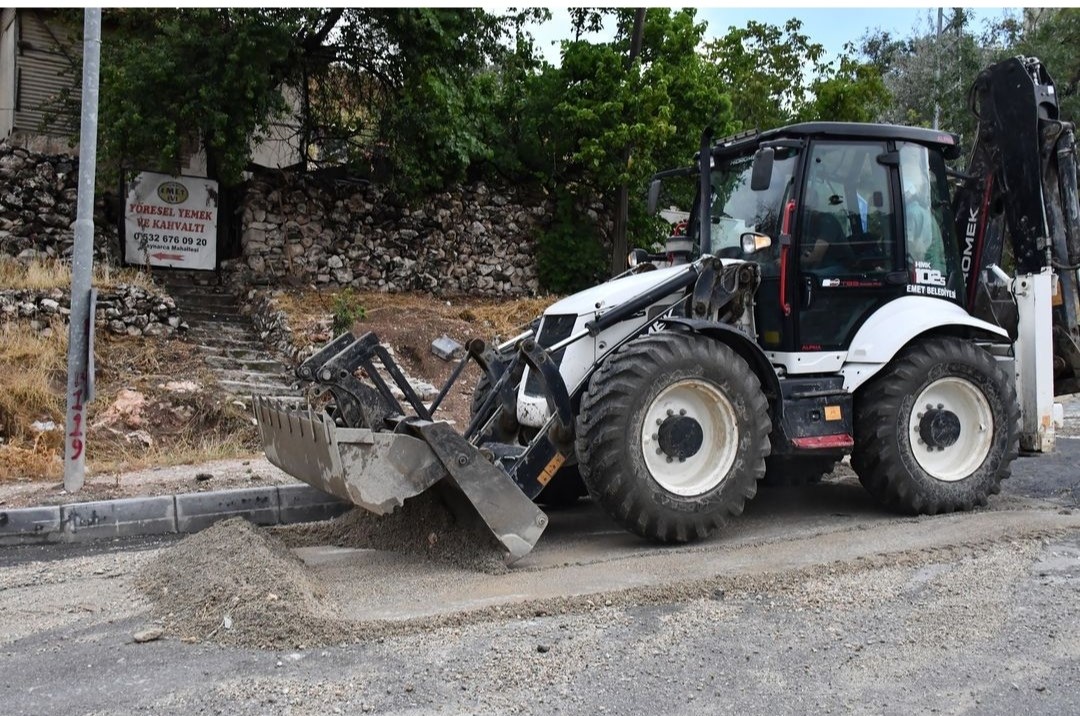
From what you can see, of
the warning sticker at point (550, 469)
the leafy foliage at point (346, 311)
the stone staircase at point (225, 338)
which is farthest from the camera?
the leafy foliage at point (346, 311)

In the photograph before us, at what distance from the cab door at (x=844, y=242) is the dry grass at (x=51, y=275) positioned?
32.2ft

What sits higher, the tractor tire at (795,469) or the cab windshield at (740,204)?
the cab windshield at (740,204)

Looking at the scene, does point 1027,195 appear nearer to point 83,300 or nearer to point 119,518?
point 119,518

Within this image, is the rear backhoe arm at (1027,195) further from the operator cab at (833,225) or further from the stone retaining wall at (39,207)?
the stone retaining wall at (39,207)

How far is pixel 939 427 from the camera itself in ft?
22.0

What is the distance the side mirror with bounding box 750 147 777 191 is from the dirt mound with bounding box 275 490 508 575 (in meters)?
2.84

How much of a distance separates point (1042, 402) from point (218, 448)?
7.66 metres

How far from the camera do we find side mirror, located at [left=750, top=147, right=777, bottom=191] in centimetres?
612

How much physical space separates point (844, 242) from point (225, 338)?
9.55m

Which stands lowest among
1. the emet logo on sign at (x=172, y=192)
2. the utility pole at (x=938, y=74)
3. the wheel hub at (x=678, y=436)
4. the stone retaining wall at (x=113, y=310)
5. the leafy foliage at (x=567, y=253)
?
the wheel hub at (x=678, y=436)

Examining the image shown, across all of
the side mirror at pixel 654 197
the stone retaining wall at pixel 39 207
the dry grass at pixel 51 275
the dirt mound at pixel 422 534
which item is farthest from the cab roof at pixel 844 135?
the stone retaining wall at pixel 39 207

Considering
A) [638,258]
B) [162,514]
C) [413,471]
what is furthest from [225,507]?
[638,258]

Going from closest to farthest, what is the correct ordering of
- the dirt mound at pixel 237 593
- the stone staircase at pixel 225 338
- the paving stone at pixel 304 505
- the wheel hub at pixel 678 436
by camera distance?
the dirt mound at pixel 237 593 → the wheel hub at pixel 678 436 → the paving stone at pixel 304 505 → the stone staircase at pixel 225 338

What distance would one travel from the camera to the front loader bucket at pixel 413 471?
5.11 m
